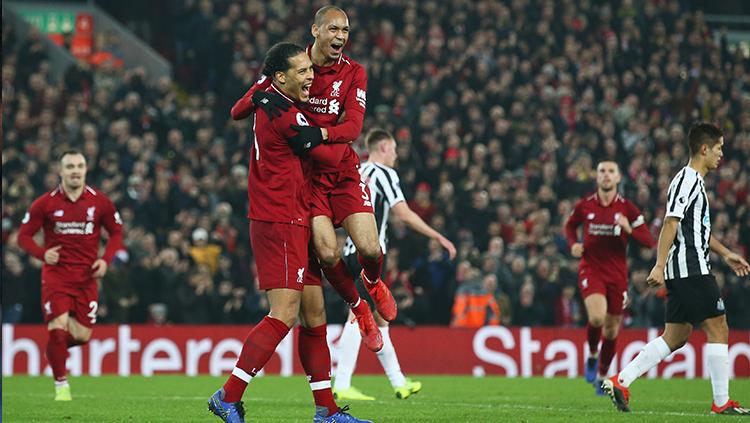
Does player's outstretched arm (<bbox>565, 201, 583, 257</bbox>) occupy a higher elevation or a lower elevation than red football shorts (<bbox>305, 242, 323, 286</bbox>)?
higher

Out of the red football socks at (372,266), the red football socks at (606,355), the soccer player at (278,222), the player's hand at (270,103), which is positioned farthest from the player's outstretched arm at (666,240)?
the red football socks at (606,355)

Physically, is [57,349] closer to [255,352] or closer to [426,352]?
[255,352]

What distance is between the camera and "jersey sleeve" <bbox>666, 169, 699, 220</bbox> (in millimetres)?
9562

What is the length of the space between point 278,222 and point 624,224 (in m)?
6.25

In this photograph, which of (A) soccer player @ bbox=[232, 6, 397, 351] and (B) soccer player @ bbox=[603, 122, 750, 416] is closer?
(A) soccer player @ bbox=[232, 6, 397, 351]

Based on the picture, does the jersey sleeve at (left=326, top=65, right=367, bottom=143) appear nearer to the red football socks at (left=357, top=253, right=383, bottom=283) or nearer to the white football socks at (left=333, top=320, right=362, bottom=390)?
the red football socks at (left=357, top=253, right=383, bottom=283)

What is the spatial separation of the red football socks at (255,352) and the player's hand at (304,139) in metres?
A: 1.10

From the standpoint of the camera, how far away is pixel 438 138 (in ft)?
73.8

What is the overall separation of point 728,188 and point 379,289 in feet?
49.9

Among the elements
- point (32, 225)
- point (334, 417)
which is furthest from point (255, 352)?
point (32, 225)

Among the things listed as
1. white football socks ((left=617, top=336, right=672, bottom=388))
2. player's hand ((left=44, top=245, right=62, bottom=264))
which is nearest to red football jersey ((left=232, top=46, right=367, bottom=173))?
white football socks ((left=617, top=336, right=672, bottom=388))

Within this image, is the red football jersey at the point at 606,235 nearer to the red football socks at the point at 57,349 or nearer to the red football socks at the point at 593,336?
the red football socks at the point at 593,336

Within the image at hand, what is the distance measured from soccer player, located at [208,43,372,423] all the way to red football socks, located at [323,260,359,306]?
16.6 inches

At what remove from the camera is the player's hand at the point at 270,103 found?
7719mm
